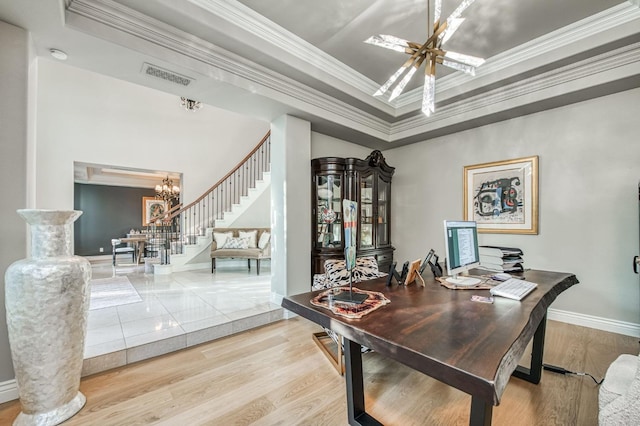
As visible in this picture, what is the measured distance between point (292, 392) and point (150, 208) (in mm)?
9633

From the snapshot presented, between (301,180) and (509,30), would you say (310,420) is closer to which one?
(301,180)

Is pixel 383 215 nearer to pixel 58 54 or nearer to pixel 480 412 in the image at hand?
pixel 480 412

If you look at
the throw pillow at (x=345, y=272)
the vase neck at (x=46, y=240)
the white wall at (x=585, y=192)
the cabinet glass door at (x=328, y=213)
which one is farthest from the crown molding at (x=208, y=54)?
the white wall at (x=585, y=192)

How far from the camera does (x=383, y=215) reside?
4.22 metres

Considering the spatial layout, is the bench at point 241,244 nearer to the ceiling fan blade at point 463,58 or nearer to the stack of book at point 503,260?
the stack of book at point 503,260

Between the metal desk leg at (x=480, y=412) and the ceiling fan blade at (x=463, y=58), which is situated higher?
the ceiling fan blade at (x=463, y=58)

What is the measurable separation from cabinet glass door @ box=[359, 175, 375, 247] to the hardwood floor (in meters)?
1.79

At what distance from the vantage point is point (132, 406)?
69.0 inches

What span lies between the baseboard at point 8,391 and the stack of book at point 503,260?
141 inches

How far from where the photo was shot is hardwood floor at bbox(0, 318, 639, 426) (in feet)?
5.39

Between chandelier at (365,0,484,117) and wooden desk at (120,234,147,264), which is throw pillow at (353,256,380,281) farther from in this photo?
wooden desk at (120,234,147,264)

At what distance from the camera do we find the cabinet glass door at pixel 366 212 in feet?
12.8

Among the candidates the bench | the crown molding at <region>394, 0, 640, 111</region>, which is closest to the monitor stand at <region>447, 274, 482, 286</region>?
the crown molding at <region>394, 0, 640, 111</region>

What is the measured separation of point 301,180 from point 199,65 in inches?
63.7
